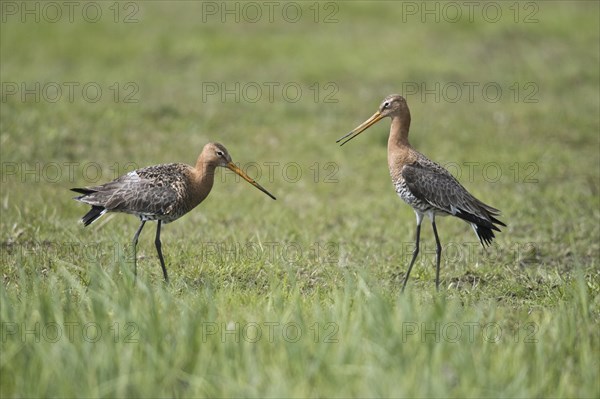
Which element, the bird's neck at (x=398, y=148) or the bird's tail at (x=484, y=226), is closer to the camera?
the bird's tail at (x=484, y=226)

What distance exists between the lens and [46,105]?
1196 cm

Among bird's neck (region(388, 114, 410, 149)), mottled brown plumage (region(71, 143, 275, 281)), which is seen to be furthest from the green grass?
bird's neck (region(388, 114, 410, 149))

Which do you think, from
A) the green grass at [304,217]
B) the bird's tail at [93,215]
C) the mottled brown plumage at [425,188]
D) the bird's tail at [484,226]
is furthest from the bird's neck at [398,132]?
the bird's tail at [93,215]

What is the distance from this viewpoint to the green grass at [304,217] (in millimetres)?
4645

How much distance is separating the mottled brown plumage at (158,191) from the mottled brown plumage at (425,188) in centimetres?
110

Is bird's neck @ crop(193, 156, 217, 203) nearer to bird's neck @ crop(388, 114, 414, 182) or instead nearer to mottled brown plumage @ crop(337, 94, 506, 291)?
mottled brown plumage @ crop(337, 94, 506, 291)

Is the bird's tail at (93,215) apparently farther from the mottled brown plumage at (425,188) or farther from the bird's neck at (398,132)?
the bird's neck at (398,132)

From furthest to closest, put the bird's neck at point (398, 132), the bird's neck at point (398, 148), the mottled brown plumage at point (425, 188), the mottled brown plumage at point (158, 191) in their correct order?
the bird's neck at point (398, 132) < the bird's neck at point (398, 148) < the mottled brown plumage at point (425, 188) < the mottled brown plumage at point (158, 191)

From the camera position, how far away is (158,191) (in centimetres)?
669

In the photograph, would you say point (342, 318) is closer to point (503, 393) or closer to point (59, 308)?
point (503, 393)

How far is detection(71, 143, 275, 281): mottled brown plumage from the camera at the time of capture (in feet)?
21.9

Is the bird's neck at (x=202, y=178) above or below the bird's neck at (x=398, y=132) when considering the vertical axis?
below

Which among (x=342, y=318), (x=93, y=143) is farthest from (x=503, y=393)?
(x=93, y=143)

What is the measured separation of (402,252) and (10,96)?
22.5ft
